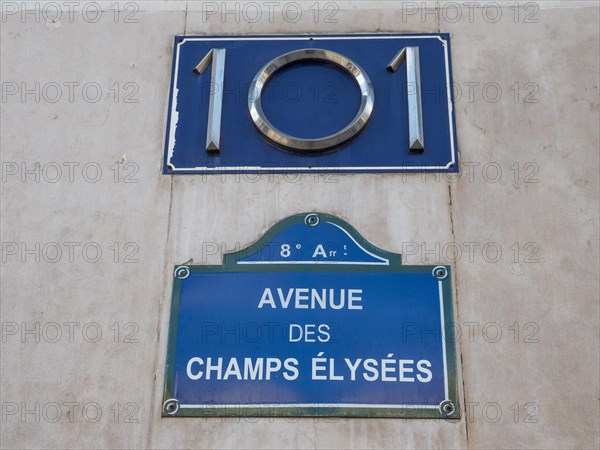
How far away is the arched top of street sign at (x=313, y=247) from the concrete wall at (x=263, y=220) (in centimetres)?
6

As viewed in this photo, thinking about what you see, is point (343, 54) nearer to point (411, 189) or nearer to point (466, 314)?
point (411, 189)

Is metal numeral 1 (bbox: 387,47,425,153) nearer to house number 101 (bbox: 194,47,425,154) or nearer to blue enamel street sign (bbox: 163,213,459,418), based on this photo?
house number 101 (bbox: 194,47,425,154)

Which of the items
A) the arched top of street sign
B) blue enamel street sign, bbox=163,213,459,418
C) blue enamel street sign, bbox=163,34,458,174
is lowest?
blue enamel street sign, bbox=163,213,459,418

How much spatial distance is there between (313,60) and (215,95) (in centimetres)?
49

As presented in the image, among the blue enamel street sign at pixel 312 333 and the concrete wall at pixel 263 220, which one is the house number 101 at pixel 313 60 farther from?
the blue enamel street sign at pixel 312 333

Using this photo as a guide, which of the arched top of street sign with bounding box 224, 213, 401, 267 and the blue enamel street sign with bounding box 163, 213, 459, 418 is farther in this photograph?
the arched top of street sign with bounding box 224, 213, 401, 267

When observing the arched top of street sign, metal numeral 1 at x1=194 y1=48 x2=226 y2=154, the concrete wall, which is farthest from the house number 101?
the arched top of street sign

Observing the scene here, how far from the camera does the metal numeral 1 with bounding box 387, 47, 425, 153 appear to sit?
3.66 m

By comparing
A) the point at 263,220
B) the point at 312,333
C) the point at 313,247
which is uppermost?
the point at 263,220

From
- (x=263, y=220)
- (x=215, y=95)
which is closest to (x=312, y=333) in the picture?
(x=263, y=220)

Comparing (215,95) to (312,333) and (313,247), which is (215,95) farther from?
(312,333)

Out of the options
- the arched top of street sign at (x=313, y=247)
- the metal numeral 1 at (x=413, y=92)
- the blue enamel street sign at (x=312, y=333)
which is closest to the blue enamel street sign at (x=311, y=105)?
the metal numeral 1 at (x=413, y=92)

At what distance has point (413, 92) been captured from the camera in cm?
380

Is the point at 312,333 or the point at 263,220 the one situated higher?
the point at 263,220
